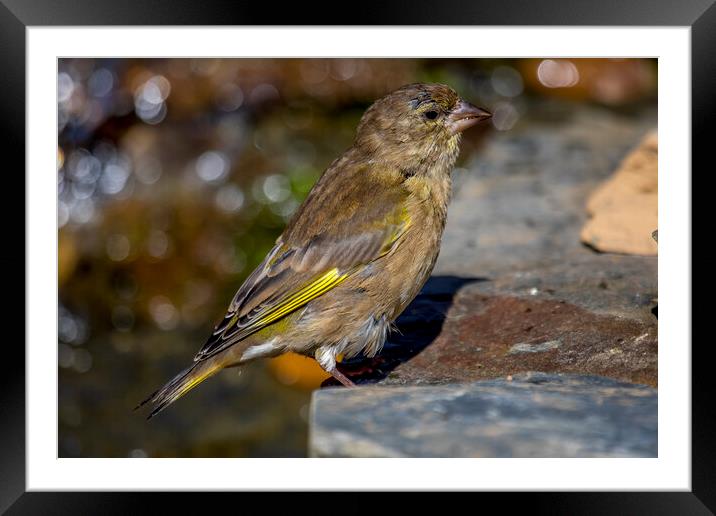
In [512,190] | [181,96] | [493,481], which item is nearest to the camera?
[493,481]

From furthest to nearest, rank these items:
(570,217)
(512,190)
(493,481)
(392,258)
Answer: (512,190) < (570,217) < (392,258) < (493,481)

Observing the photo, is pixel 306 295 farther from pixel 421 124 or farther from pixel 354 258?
pixel 421 124

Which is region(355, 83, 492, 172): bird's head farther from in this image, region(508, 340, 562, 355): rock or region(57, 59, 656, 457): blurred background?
region(57, 59, 656, 457): blurred background
